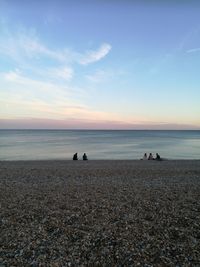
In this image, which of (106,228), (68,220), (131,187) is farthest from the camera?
(131,187)

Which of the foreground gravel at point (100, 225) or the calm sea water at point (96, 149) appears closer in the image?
the foreground gravel at point (100, 225)

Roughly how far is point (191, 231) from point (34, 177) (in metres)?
10.8

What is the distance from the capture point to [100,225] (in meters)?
6.89

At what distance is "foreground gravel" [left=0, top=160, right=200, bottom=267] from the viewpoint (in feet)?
17.1

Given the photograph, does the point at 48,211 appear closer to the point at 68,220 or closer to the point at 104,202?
the point at 68,220

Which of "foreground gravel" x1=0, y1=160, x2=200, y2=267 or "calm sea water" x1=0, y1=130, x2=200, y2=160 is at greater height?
"foreground gravel" x1=0, y1=160, x2=200, y2=267

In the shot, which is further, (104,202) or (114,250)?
(104,202)

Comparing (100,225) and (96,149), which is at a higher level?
(100,225)

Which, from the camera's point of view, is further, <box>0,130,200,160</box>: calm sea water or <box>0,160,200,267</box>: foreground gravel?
<box>0,130,200,160</box>: calm sea water

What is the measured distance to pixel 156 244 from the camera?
577cm

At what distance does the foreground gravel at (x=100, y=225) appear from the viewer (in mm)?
5211

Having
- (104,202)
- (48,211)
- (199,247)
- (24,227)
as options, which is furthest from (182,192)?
(24,227)

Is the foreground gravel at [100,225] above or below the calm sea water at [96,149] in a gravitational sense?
above

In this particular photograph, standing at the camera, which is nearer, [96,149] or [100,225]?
[100,225]
